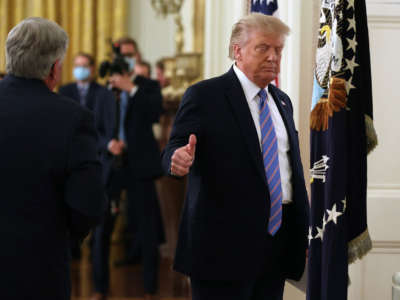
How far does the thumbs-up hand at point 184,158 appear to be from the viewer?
2.54 metres

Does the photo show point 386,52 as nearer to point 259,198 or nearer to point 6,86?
point 259,198

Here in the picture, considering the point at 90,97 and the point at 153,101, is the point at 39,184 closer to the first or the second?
the point at 153,101

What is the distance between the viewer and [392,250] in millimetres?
3516

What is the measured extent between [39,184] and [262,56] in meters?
1.08

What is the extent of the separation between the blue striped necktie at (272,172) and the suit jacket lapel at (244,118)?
0.05 m

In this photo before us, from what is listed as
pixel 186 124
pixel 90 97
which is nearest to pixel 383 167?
pixel 186 124

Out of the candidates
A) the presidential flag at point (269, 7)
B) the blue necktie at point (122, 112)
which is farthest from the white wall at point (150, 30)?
the presidential flag at point (269, 7)

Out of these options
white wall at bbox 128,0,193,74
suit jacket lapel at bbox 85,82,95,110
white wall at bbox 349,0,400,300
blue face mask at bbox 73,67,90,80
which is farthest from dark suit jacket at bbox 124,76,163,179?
white wall at bbox 128,0,193,74

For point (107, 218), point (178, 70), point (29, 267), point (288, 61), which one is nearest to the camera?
point (29, 267)

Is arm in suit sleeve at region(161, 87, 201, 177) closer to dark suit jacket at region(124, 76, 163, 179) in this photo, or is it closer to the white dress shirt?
the white dress shirt

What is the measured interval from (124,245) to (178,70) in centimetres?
202

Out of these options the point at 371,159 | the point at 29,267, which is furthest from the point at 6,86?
the point at 371,159

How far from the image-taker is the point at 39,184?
2.23 meters

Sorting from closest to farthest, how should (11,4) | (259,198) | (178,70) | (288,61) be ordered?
(259,198) → (288,61) → (178,70) → (11,4)
